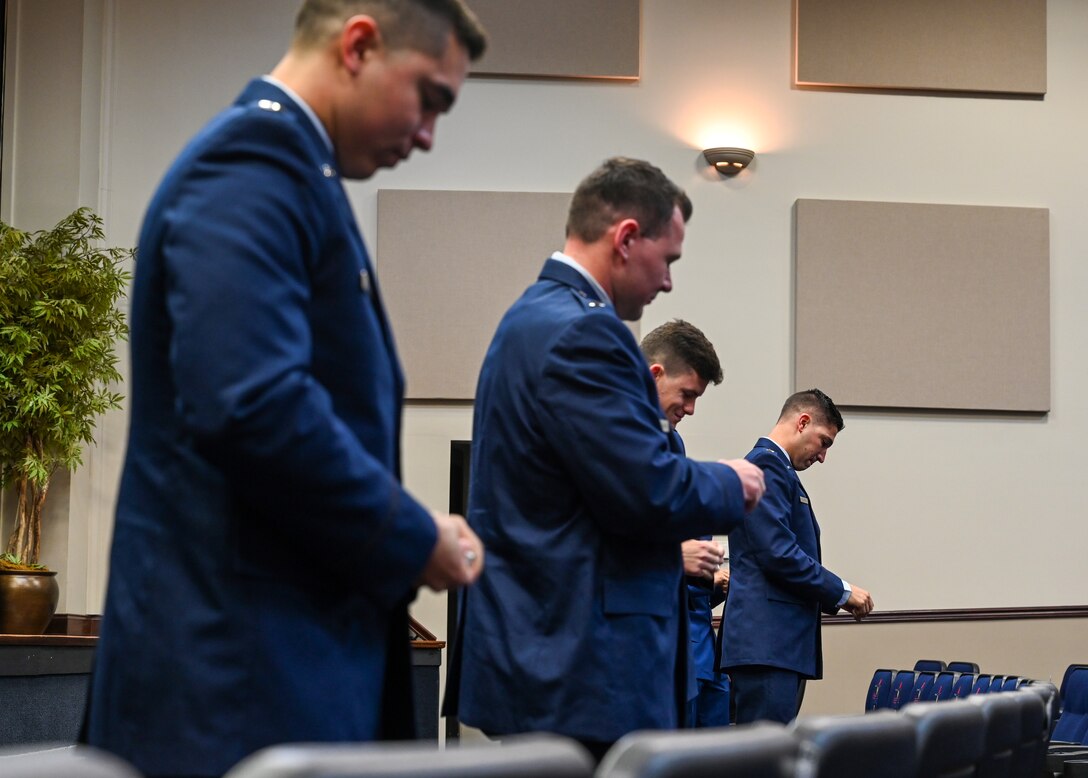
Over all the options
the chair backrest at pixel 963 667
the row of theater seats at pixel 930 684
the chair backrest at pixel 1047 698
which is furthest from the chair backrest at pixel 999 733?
the chair backrest at pixel 963 667

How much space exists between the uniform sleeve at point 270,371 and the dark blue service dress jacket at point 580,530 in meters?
0.76

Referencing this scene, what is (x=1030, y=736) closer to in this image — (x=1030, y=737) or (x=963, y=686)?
(x=1030, y=737)

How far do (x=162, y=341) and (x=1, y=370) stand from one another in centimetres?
607

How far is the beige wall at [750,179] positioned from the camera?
8.09 metres

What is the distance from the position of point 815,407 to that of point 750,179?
317cm

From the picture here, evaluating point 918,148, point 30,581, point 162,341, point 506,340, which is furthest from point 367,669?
point 918,148

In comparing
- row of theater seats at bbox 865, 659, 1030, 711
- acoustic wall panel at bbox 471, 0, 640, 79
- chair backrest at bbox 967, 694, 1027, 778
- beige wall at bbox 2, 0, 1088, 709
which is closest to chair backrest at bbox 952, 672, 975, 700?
row of theater seats at bbox 865, 659, 1030, 711

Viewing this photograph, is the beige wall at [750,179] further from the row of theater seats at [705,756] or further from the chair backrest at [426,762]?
the chair backrest at [426,762]

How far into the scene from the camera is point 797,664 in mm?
5094

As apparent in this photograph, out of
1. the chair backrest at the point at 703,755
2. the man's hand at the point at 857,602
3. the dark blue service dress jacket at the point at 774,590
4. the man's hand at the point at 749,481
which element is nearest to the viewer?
the chair backrest at the point at 703,755

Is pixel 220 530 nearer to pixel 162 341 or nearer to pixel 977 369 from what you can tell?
pixel 162 341

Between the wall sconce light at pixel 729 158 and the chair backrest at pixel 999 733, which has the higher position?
the wall sconce light at pixel 729 158

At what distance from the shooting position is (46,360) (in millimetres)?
7238

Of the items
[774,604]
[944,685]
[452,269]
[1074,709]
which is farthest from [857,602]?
[452,269]
